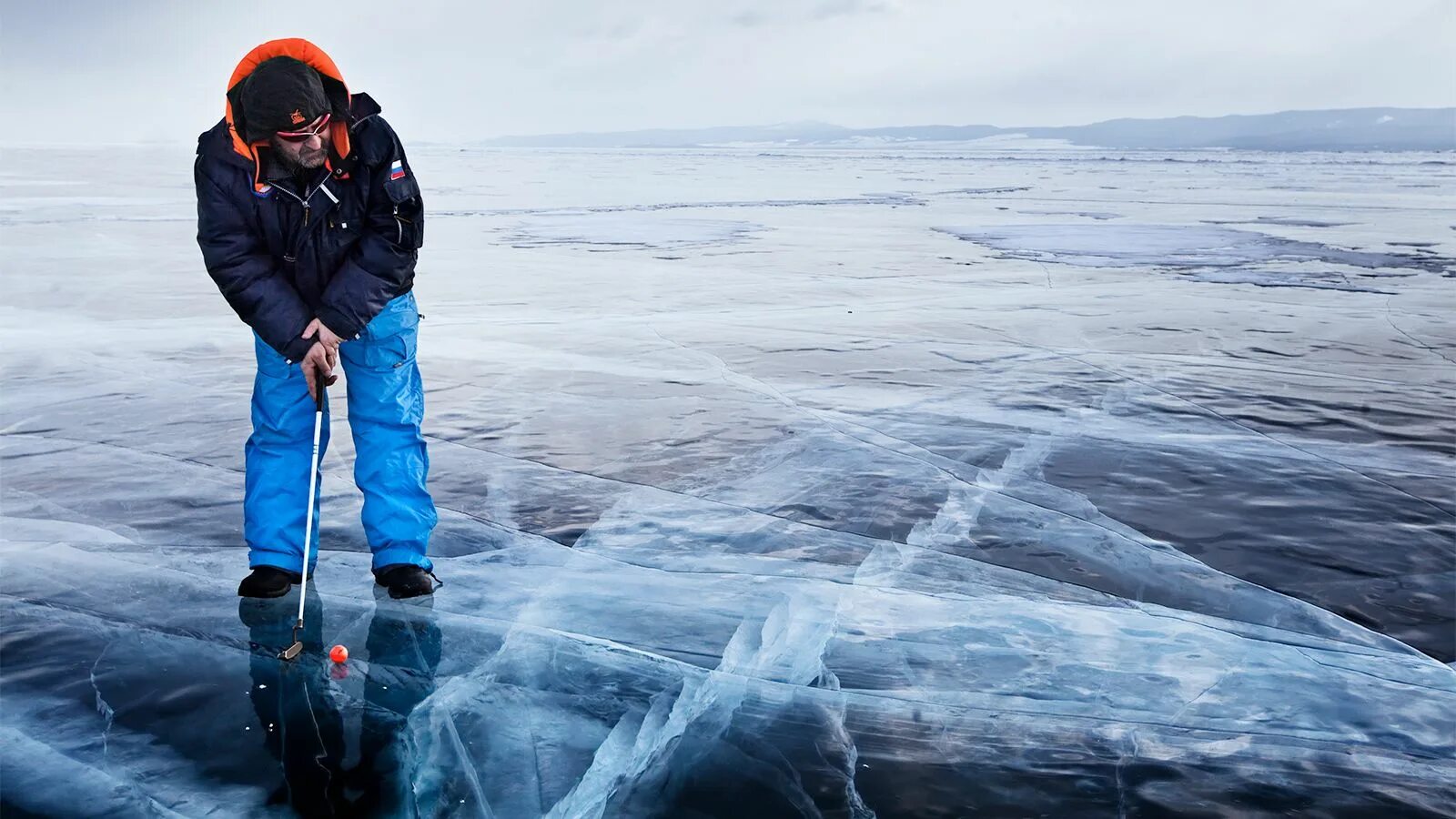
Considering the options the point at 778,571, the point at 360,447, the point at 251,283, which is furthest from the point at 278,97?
the point at 778,571

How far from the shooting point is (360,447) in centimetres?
312

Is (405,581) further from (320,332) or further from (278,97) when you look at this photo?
(278,97)

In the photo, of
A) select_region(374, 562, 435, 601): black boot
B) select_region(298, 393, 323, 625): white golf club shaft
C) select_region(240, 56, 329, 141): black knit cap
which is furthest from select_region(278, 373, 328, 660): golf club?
select_region(240, 56, 329, 141): black knit cap

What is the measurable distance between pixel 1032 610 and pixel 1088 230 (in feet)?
36.9

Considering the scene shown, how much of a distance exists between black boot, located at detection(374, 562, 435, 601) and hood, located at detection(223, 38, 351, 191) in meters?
1.06

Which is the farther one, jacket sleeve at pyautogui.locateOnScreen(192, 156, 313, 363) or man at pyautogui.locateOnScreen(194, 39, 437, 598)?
jacket sleeve at pyautogui.locateOnScreen(192, 156, 313, 363)

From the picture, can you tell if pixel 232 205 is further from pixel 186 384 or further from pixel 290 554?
pixel 186 384

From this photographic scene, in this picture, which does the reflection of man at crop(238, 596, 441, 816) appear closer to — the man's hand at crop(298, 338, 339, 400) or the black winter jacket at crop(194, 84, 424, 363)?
the man's hand at crop(298, 338, 339, 400)

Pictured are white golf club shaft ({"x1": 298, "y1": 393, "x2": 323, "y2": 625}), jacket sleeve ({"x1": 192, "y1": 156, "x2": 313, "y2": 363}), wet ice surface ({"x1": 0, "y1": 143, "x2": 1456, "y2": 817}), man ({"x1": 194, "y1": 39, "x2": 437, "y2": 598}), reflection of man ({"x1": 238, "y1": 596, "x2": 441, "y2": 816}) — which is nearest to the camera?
reflection of man ({"x1": 238, "y1": 596, "x2": 441, "y2": 816})

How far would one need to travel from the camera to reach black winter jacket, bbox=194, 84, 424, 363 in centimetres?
283

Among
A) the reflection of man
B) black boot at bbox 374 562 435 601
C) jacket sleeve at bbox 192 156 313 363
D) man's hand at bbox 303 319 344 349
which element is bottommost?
the reflection of man

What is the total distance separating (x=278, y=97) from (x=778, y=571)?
183 centimetres

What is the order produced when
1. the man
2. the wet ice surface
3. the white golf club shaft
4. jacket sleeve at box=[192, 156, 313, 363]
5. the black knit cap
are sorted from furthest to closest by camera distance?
the white golf club shaft
jacket sleeve at box=[192, 156, 313, 363]
the man
the black knit cap
the wet ice surface

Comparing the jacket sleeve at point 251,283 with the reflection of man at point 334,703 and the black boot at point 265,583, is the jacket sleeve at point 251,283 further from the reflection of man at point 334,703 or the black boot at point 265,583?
Answer: the reflection of man at point 334,703
